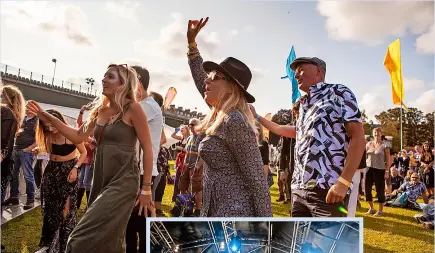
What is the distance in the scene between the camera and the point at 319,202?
208 centimetres

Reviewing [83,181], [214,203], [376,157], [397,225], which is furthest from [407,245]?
[83,181]

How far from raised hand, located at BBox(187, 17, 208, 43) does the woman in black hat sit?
22.2 inches

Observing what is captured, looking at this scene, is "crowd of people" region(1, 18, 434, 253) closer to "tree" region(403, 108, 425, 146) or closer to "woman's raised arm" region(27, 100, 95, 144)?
"woman's raised arm" region(27, 100, 95, 144)

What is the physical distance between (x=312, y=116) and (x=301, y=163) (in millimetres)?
250

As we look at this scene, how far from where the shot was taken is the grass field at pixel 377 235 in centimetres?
395

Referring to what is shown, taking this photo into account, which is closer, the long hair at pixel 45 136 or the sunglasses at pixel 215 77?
the sunglasses at pixel 215 77

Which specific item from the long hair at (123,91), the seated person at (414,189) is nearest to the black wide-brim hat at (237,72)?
the long hair at (123,91)

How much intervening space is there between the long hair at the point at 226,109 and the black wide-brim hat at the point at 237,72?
0.03 m

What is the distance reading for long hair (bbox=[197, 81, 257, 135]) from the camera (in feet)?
6.19

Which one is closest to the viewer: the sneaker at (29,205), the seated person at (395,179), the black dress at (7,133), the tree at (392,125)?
the black dress at (7,133)

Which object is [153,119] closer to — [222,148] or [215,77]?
[215,77]

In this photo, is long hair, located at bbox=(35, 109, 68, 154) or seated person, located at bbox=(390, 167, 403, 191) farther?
seated person, located at bbox=(390, 167, 403, 191)

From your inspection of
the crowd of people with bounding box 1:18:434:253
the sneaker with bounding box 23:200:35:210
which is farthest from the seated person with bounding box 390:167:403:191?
the crowd of people with bounding box 1:18:434:253

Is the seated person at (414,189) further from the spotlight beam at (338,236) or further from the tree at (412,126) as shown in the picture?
the tree at (412,126)
